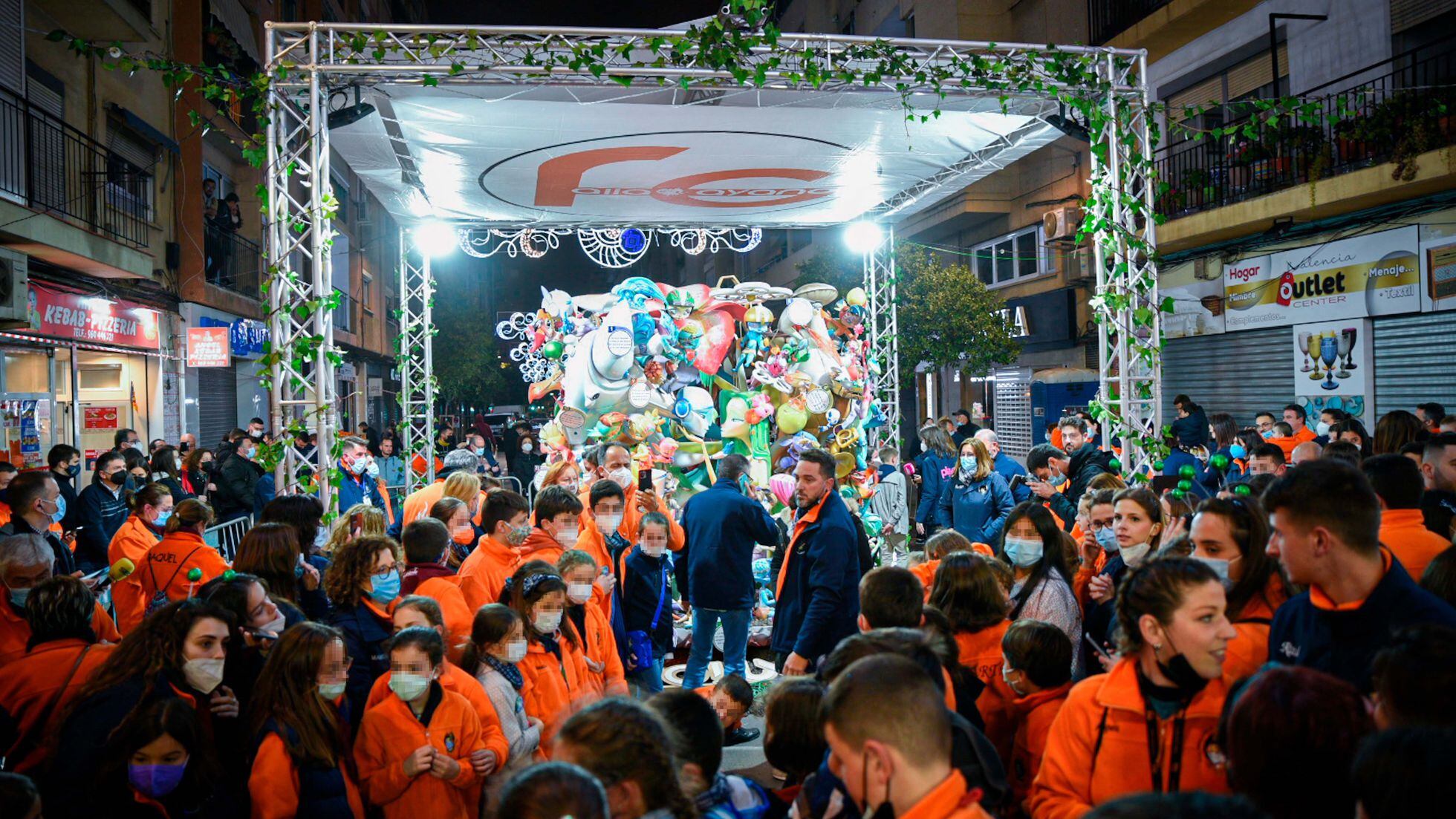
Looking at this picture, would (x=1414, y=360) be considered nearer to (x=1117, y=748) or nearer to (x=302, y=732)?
(x=1117, y=748)

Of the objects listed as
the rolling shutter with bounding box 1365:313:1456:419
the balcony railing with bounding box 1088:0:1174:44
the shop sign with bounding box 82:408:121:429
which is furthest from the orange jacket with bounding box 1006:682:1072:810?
the balcony railing with bounding box 1088:0:1174:44

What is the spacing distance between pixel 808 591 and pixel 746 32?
4.54 metres

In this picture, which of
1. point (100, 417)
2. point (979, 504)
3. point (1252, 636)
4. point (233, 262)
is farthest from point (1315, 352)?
point (233, 262)

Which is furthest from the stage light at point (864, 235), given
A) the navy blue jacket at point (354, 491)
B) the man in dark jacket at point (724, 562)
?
the man in dark jacket at point (724, 562)

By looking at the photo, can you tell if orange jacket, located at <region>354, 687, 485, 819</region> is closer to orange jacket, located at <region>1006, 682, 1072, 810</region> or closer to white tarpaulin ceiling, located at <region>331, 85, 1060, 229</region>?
orange jacket, located at <region>1006, 682, 1072, 810</region>

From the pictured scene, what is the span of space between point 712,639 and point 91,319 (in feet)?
34.3

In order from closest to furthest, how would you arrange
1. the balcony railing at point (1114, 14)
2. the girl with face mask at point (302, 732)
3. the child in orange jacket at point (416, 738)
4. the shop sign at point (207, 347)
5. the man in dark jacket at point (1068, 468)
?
the girl with face mask at point (302, 732) < the child in orange jacket at point (416, 738) < the man in dark jacket at point (1068, 468) < the shop sign at point (207, 347) < the balcony railing at point (1114, 14)

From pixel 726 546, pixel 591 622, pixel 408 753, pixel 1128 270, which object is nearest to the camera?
pixel 408 753

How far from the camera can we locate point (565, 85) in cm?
771

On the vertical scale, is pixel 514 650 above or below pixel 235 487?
below

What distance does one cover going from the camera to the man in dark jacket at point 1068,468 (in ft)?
23.9

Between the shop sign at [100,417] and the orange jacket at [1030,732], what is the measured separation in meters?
13.6

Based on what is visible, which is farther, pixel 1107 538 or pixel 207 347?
pixel 207 347

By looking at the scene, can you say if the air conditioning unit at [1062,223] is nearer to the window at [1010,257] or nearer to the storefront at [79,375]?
the window at [1010,257]
